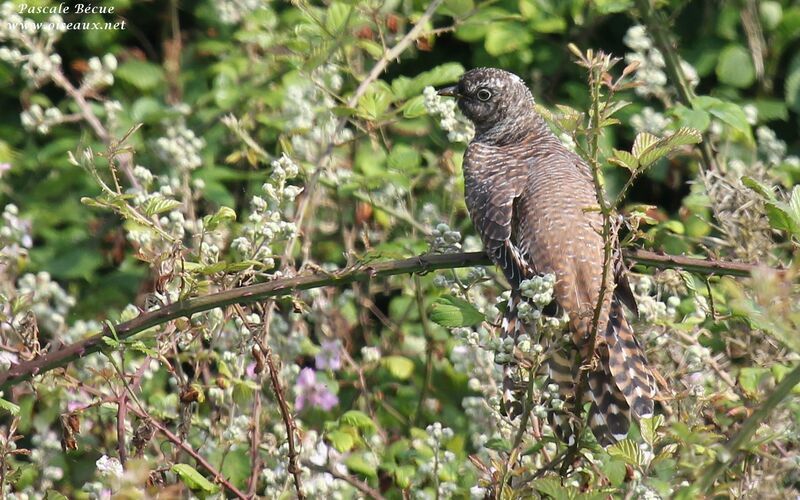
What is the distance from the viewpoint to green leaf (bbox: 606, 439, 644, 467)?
2.47m

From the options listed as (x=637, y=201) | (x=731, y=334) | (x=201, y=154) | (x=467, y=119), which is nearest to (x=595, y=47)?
(x=637, y=201)

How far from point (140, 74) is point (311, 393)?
281 cm

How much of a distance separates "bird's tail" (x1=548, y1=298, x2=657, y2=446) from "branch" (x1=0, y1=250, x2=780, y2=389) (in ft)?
1.40

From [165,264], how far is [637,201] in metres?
3.83

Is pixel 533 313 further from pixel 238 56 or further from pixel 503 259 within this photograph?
pixel 238 56

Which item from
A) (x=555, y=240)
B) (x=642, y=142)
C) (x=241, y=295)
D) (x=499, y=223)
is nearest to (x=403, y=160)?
(x=499, y=223)

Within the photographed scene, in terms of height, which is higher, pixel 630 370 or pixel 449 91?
pixel 449 91

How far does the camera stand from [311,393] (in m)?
4.46

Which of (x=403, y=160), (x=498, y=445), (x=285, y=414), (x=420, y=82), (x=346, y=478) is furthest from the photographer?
(x=403, y=160)

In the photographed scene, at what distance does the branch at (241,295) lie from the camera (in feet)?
9.29

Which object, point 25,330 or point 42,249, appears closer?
point 25,330

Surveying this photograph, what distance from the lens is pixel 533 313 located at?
2658 millimetres

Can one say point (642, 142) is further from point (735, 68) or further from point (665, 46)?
point (735, 68)

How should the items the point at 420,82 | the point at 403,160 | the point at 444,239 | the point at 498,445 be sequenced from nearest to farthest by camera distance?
the point at 498,445
the point at 444,239
the point at 420,82
the point at 403,160
